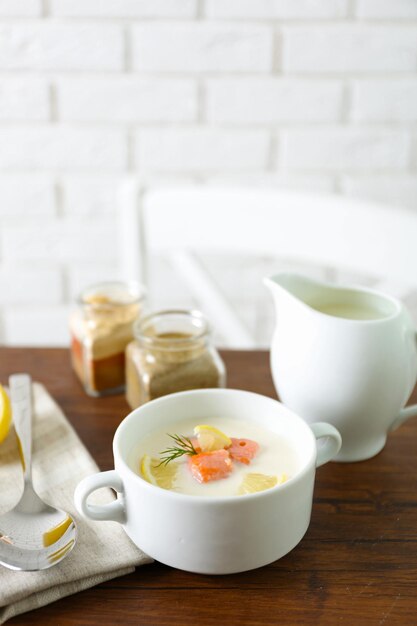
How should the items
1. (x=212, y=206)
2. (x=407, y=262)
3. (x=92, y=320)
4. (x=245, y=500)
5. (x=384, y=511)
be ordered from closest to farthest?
1. (x=245, y=500)
2. (x=384, y=511)
3. (x=92, y=320)
4. (x=407, y=262)
5. (x=212, y=206)

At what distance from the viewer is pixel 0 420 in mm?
688

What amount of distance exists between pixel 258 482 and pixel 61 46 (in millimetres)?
1103

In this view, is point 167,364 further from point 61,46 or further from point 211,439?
point 61,46

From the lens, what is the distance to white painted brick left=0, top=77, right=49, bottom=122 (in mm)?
1443

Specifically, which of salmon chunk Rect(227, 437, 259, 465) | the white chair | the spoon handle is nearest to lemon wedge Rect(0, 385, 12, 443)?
the spoon handle

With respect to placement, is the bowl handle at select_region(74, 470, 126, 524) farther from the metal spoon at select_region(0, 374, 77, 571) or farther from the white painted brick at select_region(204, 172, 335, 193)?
the white painted brick at select_region(204, 172, 335, 193)

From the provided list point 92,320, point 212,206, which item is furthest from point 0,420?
point 212,206

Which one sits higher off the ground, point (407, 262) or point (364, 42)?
point (364, 42)

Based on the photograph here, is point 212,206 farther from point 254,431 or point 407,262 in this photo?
point 254,431

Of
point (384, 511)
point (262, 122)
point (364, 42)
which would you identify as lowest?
point (384, 511)

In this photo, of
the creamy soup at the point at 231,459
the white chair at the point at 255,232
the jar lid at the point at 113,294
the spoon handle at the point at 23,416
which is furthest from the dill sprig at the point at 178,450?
the white chair at the point at 255,232

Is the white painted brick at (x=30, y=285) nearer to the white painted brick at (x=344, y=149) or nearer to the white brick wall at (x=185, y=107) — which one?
the white brick wall at (x=185, y=107)

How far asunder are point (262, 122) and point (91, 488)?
3.47ft

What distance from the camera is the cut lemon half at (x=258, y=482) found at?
54 centimetres
